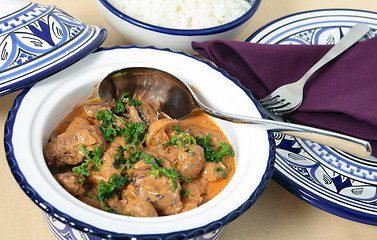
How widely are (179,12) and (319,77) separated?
0.80 meters

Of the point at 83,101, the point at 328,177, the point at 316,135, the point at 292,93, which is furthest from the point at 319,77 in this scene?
the point at 83,101

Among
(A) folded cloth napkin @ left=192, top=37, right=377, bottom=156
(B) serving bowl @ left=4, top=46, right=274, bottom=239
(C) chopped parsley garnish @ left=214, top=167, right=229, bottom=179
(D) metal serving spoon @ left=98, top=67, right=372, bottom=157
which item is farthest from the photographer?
(A) folded cloth napkin @ left=192, top=37, right=377, bottom=156

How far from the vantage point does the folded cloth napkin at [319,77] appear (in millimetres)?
1793

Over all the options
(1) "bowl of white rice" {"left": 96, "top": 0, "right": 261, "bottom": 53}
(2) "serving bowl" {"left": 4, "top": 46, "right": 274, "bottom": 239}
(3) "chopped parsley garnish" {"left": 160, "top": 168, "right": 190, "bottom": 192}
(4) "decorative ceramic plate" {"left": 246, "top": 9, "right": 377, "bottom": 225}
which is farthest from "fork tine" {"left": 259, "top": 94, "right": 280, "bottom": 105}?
(3) "chopped parsley garnish" {"left": 160, "top": 168, "right": 190, "bottom": 192}

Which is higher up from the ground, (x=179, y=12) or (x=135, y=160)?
(x=179, y=12)

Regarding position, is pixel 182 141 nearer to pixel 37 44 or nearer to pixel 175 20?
pixel 37 44

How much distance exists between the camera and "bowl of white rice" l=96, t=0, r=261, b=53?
6.49 feet

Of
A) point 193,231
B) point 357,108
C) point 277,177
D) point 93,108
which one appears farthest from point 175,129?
point 357,108

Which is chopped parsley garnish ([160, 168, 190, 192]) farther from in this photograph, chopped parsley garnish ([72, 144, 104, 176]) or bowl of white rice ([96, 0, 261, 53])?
bowl of white rice ([96, 0, 261, 53])

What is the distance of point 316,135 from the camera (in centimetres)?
135

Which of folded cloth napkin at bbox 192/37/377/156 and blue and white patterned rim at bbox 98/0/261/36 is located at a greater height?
blue and white patterned rim at bbox 98/0/261/36

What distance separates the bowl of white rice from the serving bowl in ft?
0.85

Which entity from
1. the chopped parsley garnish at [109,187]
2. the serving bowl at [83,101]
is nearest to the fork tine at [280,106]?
the serving bowl at [83,101]

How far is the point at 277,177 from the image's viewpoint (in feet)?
5.20
